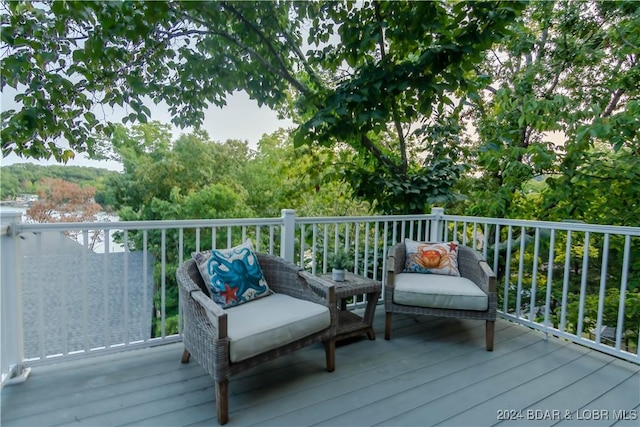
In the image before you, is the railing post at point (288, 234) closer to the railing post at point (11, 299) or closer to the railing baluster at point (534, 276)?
the railing post at point (11, 299)

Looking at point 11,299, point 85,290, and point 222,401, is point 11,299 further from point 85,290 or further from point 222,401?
point 222,401

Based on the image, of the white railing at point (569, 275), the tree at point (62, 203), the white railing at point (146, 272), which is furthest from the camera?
the tree at point (62, 203)

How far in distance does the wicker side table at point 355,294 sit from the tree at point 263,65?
163cm

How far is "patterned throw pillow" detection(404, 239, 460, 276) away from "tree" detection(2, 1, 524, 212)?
1.08 m

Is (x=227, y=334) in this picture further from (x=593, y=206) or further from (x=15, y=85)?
(x=593, y=206)

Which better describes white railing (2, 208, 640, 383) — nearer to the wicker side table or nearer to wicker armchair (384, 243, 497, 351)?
wicker armchair (384, 243, 497, 351)

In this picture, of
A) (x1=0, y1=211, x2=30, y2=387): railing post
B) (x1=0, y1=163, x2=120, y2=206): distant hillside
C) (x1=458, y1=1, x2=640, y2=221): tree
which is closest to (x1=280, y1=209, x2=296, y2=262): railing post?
(x1=0, y1=211, x2=30, y2=387): railing post

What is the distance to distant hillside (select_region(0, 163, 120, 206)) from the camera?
5.25m

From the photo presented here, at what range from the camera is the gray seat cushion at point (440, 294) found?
8.45 feet

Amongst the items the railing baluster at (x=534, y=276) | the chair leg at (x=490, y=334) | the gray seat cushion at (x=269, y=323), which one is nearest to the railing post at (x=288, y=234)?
the gray seat cushion at (x=269, y=323)

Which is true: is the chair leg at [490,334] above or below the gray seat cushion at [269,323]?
below

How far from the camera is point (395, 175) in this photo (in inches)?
171

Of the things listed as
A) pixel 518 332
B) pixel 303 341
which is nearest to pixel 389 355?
pixel 303 341

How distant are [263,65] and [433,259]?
9.79ft
